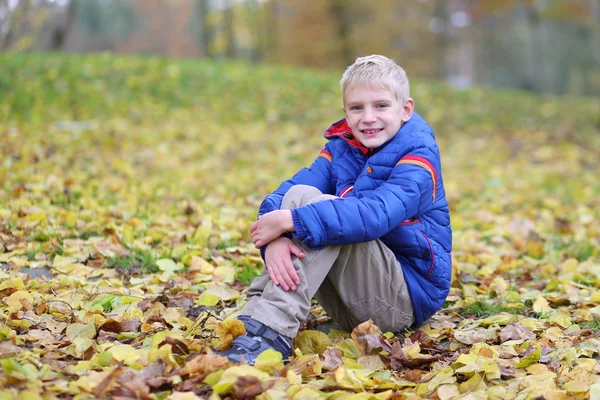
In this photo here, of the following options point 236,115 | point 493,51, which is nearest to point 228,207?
point 236,115

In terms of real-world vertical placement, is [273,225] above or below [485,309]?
above

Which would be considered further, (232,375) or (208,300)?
(208,300)

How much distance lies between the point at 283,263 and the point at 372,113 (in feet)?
2.38

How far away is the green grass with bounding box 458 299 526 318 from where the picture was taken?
2.99m

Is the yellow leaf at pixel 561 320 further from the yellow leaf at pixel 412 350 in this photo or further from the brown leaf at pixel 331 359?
the brown leaf at pixel 331 359

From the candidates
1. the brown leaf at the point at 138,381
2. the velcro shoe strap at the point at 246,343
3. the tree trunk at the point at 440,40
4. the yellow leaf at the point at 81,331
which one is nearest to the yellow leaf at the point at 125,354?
the brown leaf at the point at 138,381

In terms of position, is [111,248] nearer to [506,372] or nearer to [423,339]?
[423,339]

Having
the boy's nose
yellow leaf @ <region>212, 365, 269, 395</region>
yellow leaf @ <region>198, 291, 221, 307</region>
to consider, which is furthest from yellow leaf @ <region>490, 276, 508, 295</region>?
yellow leaf @ <region>212, 365, 269, 395</region>

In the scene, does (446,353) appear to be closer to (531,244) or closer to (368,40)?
(531,244)

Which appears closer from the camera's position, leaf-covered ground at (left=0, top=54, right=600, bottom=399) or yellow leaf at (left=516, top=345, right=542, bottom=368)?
leaf-covered ground at (left=0, top=54, right=600, bottom=399)

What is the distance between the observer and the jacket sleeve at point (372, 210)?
87.5 inches

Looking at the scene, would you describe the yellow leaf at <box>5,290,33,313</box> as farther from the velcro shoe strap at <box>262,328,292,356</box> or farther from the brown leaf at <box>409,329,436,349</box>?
the brown leaf at <box>409,329,436,349</box>

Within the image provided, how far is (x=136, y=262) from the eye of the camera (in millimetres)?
3365

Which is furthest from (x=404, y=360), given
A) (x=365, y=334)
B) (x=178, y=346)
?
(x=178, y=346)
